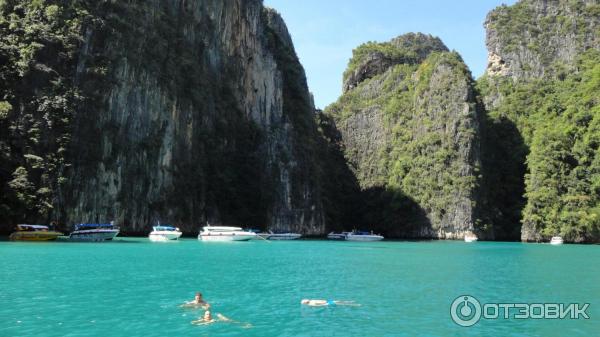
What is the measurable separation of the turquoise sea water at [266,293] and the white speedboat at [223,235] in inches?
1219

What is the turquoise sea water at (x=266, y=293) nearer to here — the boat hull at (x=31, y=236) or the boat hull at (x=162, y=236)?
the boat hull at (x=31, y=236)

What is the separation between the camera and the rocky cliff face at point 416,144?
336ft

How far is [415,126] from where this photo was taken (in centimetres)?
11831

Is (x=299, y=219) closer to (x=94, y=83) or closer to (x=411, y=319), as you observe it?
(x=94, y=83)

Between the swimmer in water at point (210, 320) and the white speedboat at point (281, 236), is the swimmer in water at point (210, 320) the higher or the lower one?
the lower one

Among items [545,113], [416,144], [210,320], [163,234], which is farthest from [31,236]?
[545,113]

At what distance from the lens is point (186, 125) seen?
87625 millimetres

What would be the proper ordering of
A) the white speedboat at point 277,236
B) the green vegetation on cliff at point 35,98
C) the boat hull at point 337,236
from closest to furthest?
the green vegetation on cliff at point 35,98 → the white speedboat at point 277,236 → the boat hull at point 337,236

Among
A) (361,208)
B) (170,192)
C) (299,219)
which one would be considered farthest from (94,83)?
(361,208)

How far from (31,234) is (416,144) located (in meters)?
77.7

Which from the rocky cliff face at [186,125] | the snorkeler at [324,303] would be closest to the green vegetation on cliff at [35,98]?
the rocky cliff face at [186,125]

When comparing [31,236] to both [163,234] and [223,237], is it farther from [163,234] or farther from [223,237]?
[223,237]

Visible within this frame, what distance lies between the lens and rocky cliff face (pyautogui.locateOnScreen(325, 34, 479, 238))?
102 metres

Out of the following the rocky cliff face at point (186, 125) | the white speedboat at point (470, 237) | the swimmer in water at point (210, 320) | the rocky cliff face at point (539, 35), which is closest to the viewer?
the swimmer in water at point (210, 320)
